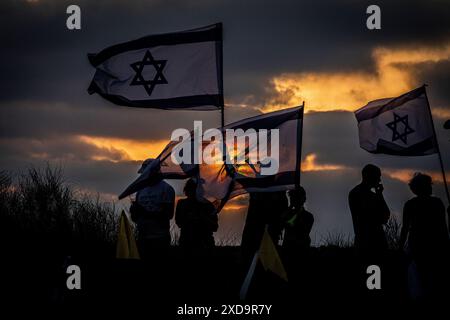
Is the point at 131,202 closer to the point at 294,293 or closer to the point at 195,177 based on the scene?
the point at 195,177

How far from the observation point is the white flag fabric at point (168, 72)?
16.6 metres

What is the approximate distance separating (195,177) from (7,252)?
24.8 feet

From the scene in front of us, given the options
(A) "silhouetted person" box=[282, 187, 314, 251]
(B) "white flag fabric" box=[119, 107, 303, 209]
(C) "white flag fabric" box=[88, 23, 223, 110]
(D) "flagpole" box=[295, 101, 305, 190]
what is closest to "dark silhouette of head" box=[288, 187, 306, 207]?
(A) "silhouetted person" box=[282, 187, 314, 251]

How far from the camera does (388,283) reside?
45.7 feet

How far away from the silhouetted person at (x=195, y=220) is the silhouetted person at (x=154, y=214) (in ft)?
0.93

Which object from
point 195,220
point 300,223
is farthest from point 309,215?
point 195,220

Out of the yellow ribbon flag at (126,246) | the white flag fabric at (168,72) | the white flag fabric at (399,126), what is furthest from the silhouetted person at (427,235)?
the white flag fabric at (168,72)

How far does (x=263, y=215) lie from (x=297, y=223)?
0.67 meters

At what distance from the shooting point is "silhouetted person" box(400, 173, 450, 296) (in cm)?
1230

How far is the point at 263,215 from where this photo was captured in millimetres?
14117

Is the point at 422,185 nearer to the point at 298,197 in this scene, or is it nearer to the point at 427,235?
the point at 427,235

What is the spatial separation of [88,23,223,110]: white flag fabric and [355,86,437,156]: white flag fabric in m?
3.38

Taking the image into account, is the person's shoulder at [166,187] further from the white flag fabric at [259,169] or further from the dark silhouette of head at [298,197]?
the dark silhouette of head at [298,197]

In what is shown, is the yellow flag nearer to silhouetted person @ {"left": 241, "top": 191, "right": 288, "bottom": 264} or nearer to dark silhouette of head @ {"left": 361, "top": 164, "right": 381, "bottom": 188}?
silhouetted person @ {"left": 241, "top": 191, "right": 288, "bottom": 264}
